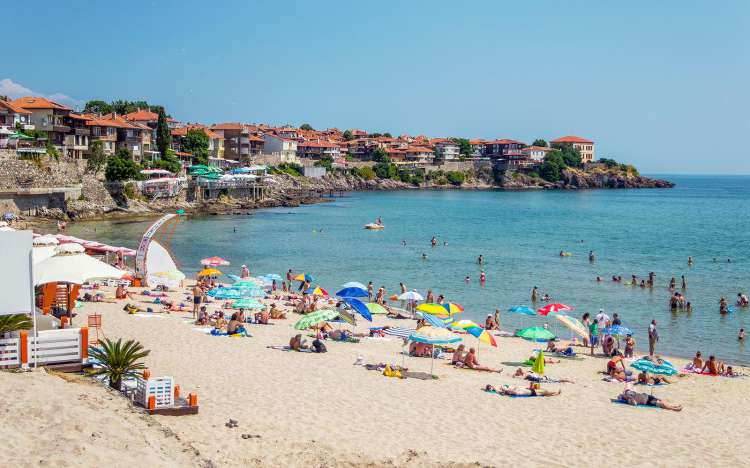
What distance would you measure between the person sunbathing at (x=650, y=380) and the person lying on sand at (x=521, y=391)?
2.83 metres

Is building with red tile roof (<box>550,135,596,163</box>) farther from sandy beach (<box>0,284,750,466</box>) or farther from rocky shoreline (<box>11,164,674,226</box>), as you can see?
sandy beach (<box>0,284,750,466</box>)

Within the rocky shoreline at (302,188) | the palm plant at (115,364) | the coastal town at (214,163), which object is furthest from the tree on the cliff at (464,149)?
the palm plant at (115,364)

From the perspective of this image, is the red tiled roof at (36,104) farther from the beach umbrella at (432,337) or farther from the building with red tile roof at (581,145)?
the building with red tile roof at (581,145)

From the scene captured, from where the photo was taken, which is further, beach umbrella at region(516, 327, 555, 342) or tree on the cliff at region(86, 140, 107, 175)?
tree on the cliff at region(86, 140, 107, 175)

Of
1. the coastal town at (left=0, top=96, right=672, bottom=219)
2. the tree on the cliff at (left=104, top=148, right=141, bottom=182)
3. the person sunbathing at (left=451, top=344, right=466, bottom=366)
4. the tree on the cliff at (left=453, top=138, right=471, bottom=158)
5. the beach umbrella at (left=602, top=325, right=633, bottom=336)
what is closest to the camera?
the person sunbathing at (left=451, top=344, right=466, bottom=366)

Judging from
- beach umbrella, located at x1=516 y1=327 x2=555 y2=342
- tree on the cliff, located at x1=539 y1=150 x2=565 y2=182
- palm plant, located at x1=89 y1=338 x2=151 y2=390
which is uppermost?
tree on the cliff, located at x1=539 y1=150 x2=565 y2=182

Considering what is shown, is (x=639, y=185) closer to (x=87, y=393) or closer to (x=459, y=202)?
(x=459, y=202)

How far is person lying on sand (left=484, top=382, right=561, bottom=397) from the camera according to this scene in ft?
49.2

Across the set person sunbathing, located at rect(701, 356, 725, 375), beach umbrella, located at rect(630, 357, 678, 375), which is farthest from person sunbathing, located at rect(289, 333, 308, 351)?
person sunbathing, located at rect(701, 356, 725, 375)

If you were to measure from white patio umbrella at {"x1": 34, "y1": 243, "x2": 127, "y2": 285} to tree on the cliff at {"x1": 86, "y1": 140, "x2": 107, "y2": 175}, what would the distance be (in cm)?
4725

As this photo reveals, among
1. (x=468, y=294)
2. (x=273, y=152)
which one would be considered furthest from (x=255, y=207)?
(x=468, y=294)

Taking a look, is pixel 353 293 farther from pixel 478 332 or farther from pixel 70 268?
pixel 70 268

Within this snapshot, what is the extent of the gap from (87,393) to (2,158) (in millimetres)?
47266

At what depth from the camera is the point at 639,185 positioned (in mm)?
161750
